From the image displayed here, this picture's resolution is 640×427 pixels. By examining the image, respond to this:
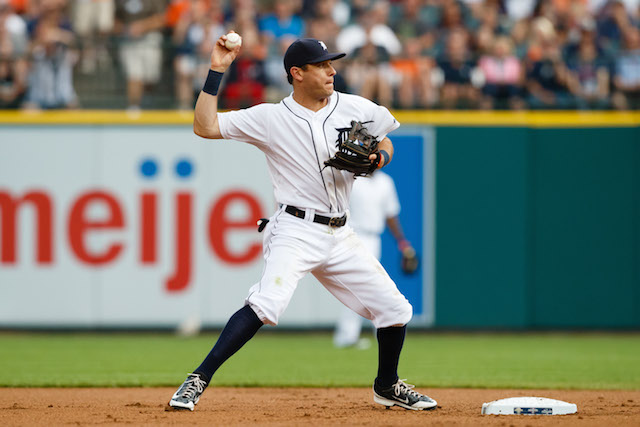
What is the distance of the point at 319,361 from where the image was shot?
9.89 metres

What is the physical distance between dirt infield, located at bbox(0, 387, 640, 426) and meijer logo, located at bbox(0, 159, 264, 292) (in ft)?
17.2

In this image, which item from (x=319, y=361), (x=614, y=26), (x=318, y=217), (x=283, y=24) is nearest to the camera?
(x=318, y=217)

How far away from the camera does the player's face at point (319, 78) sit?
5.91 meters

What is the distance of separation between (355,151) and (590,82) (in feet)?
27.4

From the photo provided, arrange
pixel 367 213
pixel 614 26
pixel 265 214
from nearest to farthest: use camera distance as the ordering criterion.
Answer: pixel 367 213
pixel 265 214
pixel 614 26

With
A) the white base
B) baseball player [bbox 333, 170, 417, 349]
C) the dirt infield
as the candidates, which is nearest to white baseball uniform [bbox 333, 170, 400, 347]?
baseball player [bbox 333, 170, 417, 349]

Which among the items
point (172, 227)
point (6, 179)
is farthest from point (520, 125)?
point (6, 179)

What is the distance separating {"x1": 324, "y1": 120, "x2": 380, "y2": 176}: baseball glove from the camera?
571 centimetres

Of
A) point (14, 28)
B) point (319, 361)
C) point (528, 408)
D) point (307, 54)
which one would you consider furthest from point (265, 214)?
point (528, 408)

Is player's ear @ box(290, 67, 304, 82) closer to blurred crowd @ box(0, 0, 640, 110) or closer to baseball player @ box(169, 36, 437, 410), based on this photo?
baseball player @ box(169, 36, 437, 410)

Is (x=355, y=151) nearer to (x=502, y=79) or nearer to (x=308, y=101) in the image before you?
(x=308, y=101)

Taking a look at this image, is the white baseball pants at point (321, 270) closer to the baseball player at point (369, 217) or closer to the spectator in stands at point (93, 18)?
the baseball player at point (369, 217)

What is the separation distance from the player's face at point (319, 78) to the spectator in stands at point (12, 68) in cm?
785

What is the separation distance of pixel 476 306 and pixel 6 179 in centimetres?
630
